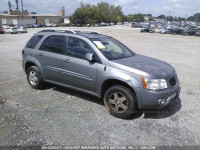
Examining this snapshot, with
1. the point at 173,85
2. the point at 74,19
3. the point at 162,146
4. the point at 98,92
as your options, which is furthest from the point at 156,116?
the point at 74,19

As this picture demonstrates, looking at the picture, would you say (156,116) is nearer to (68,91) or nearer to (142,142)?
(142,142)

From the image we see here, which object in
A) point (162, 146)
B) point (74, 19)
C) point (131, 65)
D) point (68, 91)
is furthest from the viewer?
point (74, 19)

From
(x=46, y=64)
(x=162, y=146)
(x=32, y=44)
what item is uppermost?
(x=32, y=44)

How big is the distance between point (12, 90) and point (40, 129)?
2.50 metres

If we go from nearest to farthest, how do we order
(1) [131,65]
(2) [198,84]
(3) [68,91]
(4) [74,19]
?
(1) [131,65] → (3) [68,91] → (2) [198,84] → (4) [74,19]

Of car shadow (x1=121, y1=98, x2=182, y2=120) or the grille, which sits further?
car shadow (x1=121, y1=98, x2=182, y2=120)

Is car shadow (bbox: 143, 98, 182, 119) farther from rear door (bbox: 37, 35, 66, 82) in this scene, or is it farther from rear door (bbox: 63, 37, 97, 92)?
rear door (bbox: 37, 35, 66, 82)

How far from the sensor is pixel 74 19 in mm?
94250

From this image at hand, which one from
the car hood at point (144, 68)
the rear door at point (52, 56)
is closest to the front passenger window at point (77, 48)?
the rear door at point (52, 56)

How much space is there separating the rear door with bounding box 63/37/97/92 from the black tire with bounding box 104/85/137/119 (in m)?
0.45

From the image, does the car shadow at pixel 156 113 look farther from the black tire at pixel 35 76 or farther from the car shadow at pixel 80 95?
the black tire at pixel 35 76

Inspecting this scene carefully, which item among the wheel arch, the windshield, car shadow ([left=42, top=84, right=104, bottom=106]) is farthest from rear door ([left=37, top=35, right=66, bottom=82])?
the wheel arch

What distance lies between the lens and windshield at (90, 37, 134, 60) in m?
4.28

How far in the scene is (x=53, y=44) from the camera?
497cm
